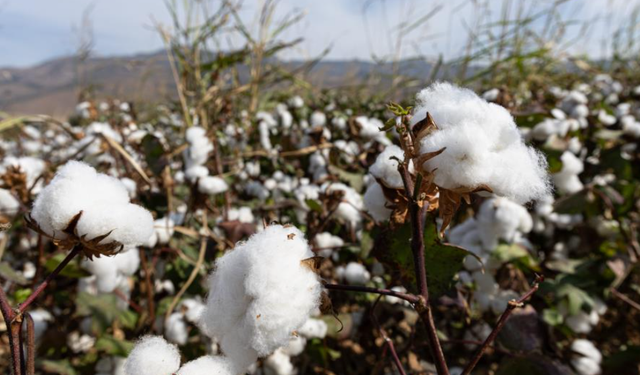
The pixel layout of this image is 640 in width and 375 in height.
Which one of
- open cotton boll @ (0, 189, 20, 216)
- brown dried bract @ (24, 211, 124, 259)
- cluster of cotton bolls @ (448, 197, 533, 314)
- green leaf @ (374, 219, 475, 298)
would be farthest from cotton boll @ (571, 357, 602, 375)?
open cotton boll @ (0, 189, 20, 216)

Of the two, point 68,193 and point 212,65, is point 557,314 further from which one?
point 212,65

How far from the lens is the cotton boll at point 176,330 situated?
1302 mm

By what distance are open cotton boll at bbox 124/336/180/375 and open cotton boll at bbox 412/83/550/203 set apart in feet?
1.14

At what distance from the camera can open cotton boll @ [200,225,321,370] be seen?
0.51m

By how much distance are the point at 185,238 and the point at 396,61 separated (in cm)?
248

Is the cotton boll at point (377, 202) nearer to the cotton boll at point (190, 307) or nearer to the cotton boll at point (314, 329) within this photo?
the cotton boll at point (314, 329)

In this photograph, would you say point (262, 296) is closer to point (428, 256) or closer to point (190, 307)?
point (428, 256)

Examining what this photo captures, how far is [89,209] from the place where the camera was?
585mm

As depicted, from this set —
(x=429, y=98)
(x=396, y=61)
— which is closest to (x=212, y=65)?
(x=396, y=61)

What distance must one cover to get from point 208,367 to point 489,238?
1009 millimetres

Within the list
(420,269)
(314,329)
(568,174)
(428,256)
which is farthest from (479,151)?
(568,174)

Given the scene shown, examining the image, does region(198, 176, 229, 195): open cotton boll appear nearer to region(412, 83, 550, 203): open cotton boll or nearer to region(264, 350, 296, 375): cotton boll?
region(264, 350, 296, 375): cotton boll

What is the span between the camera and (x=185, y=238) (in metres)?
1.55

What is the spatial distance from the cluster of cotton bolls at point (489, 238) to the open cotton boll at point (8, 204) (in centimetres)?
115
